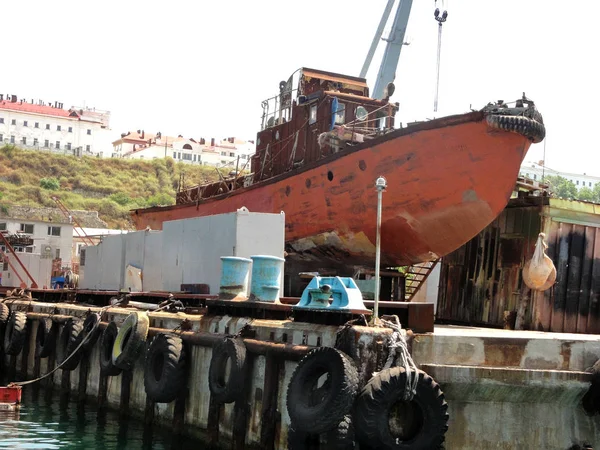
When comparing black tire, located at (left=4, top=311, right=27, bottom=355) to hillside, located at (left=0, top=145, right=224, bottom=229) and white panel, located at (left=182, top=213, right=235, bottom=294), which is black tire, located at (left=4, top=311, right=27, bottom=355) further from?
hillside, located at (left=0, top=145, right=224, bottom=229)

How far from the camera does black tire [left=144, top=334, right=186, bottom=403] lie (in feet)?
41.4

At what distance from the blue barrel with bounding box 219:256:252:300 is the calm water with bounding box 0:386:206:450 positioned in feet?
7.37

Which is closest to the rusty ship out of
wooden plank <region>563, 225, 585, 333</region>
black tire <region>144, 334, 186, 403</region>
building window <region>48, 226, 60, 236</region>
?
wooden plank <region>563, 225, 585, 333</region>

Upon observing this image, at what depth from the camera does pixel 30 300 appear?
2081 centimetres

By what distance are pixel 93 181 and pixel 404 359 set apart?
83317mm

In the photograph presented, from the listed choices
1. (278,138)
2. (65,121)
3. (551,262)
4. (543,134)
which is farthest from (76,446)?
(65,121)

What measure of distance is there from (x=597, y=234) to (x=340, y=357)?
8036mm

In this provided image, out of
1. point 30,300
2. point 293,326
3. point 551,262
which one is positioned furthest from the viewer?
point 30,300

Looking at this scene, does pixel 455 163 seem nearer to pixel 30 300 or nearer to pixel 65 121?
pixel 30 300

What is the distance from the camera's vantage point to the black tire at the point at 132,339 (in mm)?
13914

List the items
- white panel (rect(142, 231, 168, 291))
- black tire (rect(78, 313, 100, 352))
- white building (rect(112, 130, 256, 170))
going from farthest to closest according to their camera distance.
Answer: white building (rect(112, 130, 256, 170)) < white panel (rect(142, 231, 168, 291)) < black tire (rect(78, 313, 100, 352))

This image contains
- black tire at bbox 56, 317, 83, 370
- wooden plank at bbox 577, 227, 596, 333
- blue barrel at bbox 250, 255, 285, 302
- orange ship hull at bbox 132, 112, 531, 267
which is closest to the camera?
blue barrel at bbox 250, 255, 285, 302

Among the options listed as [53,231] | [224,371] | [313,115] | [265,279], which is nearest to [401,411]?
[224,371]

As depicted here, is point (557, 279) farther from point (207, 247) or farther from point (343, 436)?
point (343, 436)
